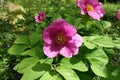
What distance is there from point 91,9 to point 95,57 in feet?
1.17

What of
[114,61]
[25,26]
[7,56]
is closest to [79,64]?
[114,61]

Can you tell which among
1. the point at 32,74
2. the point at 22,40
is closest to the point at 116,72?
the point at 32,74

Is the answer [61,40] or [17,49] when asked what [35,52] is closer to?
[17,49]

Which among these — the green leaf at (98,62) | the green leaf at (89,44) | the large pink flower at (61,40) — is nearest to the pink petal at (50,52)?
the large pink flower at (61,40)

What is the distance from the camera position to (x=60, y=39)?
2350 millimetres

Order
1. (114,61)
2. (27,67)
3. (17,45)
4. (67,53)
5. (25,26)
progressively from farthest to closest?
1. (25,26)
2. (114,61)
3. (17,45)
4. (27,67)
5. (67,53)

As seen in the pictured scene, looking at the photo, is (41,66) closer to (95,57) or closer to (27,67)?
(27,67)

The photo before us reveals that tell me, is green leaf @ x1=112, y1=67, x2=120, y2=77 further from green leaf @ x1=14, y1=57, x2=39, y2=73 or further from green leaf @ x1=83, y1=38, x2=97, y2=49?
green leaf @ x1=14, y1=57, x2=39, y2=73

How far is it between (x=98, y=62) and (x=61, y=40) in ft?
1.28

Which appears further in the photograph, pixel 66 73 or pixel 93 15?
pixel 93 15

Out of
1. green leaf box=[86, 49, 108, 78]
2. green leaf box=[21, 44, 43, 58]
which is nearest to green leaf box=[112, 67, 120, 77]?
green leaf box=[86, 49, 108, 78]

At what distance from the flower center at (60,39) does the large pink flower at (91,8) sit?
279mm

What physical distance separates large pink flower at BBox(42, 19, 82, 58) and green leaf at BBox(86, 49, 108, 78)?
1.03 feet

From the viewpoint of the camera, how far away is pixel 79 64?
2443mm
